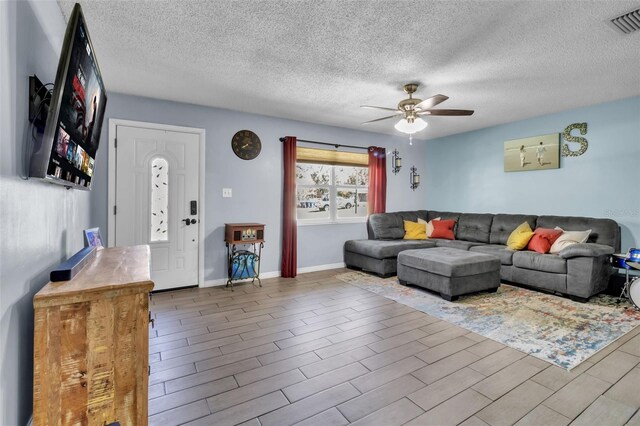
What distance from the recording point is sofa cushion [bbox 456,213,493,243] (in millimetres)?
5422

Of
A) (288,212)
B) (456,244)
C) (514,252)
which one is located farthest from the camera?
(456,244)

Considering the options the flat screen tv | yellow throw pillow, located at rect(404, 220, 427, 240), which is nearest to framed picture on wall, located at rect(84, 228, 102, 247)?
the flat screen tv

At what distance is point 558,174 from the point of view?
4773 millimetres

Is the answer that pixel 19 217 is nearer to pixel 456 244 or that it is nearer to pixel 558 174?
pixel 456 244

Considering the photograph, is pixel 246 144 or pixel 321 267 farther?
pixel 321 267

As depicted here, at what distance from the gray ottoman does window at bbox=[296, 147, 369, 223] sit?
181cm

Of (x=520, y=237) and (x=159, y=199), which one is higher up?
(x=159, y=199)

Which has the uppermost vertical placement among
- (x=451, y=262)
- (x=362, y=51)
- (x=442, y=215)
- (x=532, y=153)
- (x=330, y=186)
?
(x=362, y=51)

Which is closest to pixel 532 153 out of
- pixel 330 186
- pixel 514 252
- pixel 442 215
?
pixel 514 252

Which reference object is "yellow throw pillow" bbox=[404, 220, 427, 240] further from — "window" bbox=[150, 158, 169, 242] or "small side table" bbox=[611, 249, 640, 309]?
"window" bbox=[150, 158, 169, 242]

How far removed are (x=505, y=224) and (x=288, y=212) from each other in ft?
11.8

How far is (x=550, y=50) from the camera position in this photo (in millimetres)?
2742

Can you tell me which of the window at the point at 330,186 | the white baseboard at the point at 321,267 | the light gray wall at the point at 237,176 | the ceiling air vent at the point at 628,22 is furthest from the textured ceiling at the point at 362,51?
the white baseboard at the point at 321,267

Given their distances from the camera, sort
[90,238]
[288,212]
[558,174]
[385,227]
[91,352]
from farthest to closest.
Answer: [385,227] < [288,212] < [558,174] < [90,238] < [91,352]
